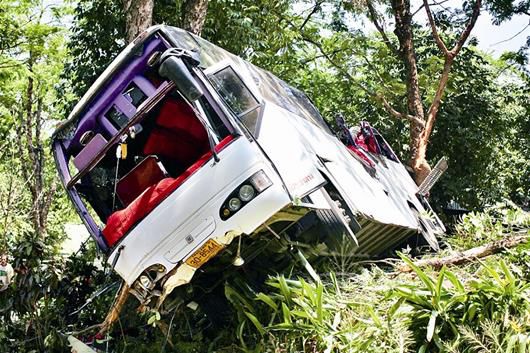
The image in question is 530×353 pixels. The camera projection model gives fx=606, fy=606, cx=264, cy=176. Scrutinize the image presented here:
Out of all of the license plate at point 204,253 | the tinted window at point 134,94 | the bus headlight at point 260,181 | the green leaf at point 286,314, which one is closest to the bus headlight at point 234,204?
the bus headlight at point 260,181

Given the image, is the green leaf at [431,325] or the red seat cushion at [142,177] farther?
the red seat cushion at [142,177]

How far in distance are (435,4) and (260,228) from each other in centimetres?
1040

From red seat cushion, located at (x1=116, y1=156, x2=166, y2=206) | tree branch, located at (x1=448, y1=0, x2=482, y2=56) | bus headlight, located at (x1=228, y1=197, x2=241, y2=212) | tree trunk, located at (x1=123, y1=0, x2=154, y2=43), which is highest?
tree trunk, located at (x1=123, y1=0, x2=154, y2=43)

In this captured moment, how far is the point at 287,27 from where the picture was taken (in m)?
12.4

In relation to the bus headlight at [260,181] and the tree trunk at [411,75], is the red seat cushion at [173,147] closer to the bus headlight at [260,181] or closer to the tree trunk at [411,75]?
the bus headlight at [260,181]

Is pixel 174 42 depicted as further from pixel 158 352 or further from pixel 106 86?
pixel 158 352

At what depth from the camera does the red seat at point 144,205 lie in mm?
4660

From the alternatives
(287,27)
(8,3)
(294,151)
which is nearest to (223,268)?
(294,151)

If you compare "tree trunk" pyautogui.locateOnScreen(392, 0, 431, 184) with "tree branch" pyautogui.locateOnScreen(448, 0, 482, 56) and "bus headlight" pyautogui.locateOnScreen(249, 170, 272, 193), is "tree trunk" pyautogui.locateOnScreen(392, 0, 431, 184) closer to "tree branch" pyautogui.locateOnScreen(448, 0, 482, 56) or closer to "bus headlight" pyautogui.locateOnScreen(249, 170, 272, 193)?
"tree branch" pyautogui.locateOnScreen(448, 0, 482, 56)

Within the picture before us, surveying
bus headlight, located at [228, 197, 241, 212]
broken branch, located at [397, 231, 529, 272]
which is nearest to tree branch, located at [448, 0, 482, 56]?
broken branch, located at [397, 231, 529, 272]

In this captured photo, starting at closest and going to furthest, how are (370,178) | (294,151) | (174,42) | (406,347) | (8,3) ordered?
(406,347) < (294,151) < (174,42) < (370,178) < (8,3)

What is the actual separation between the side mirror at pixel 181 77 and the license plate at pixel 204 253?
1100 millimetres

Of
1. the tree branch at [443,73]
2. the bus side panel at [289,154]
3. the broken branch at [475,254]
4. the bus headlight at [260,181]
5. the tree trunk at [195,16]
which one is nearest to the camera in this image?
the bus headlight at [260,181]

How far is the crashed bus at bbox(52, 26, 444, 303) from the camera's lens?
177 inches
